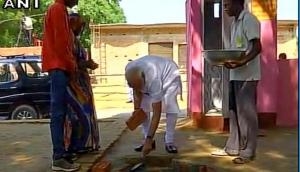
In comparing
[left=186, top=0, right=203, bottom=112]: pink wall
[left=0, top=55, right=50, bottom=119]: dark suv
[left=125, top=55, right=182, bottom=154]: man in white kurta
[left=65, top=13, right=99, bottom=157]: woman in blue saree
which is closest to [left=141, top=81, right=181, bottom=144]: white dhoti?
[left=125, top=55, right=182, bottom=154]: man in white kurta

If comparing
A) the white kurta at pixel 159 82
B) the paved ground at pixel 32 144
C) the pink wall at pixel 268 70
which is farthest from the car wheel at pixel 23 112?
the white kurta at pixel 159 82

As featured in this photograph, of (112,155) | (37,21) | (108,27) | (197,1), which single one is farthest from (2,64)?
(37,21)

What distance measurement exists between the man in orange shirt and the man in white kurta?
2.50 feet

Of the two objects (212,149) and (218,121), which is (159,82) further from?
(218,121)

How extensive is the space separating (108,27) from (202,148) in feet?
83.8

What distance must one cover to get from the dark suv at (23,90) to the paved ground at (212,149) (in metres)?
5.24

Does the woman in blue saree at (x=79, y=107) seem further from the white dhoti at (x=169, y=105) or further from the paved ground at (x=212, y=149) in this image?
the white dhoti at (x=169, y=105)

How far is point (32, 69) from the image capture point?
45.4 feet

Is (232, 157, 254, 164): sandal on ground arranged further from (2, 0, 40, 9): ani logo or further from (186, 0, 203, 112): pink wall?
(2, 0, 40, 9): ani logo

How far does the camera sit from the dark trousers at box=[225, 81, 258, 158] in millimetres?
6090

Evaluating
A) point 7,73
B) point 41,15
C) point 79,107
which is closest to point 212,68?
point 79,107

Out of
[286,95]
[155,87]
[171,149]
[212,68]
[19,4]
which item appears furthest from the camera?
[19,4]

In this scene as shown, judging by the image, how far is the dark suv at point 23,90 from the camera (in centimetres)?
1361

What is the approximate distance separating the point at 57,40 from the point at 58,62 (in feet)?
0.66
